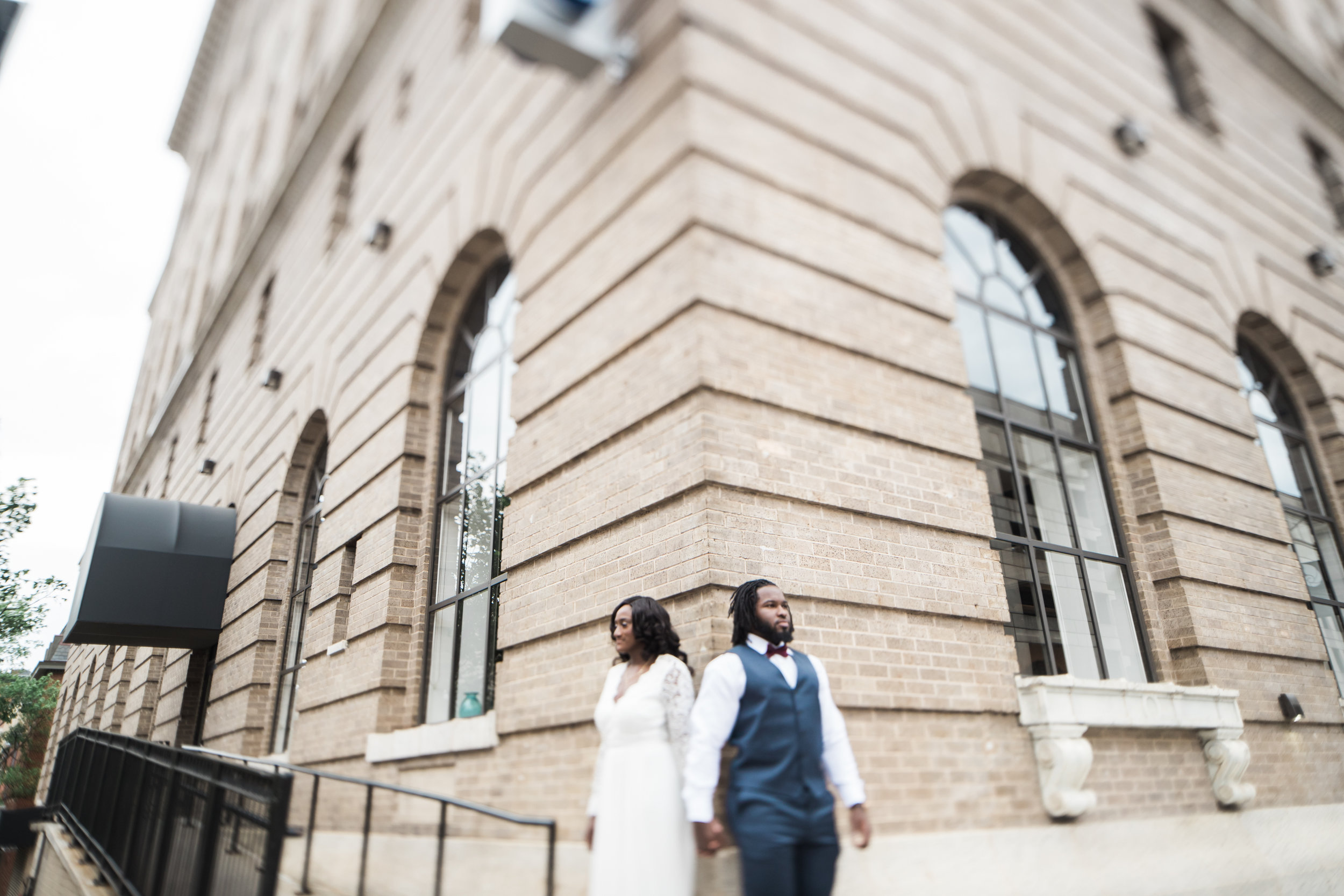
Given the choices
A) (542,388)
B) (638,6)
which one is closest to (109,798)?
(542,388)

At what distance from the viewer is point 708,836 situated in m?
3.55

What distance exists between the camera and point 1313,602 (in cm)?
888

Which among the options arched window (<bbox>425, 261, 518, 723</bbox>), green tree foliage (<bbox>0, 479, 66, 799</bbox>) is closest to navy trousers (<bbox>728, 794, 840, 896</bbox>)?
arched window (<bbox>425, 261, 518, 723</bbox>)

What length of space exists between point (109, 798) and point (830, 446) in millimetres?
7469

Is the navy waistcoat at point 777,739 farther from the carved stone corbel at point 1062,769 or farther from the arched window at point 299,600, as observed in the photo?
the arched window at point 299,600

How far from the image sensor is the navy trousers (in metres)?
3.40

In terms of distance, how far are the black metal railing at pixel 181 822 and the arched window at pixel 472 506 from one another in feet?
6.28

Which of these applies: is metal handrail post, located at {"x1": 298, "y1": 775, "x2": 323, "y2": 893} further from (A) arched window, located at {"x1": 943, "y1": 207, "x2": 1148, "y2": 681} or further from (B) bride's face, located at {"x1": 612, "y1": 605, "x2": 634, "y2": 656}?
(A) arched window, located at {"x1": 943, "y1": 207, "x2": 1148, "y2": 681}

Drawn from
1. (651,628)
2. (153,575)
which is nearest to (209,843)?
(651,628)

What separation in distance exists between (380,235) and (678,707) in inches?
327

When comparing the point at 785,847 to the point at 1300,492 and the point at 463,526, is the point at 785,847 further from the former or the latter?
the point at 1300,492

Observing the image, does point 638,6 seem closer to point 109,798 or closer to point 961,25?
point 961,25

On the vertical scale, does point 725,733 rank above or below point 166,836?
above

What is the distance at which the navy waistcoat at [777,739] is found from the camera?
3.55m
